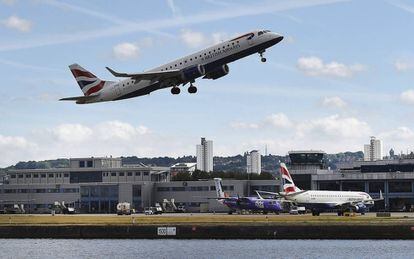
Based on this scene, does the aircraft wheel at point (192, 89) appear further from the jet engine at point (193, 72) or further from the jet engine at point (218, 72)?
the jet engine at point (193, 72)

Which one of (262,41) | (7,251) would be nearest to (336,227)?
(262,41)

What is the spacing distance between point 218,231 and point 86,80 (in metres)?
38.4

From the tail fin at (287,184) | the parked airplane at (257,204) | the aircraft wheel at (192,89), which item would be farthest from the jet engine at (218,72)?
the parked airplane at (257,204)

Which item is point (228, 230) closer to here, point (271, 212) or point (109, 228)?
point (109, 228)


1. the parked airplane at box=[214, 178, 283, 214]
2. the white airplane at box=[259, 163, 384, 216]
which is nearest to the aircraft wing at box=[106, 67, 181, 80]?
the white airplane at box=[259, 163, 384, 216]

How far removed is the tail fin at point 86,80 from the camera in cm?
14325

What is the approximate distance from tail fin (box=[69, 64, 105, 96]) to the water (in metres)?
27.5

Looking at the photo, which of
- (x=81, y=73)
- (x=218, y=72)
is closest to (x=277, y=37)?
(x=218, y=72)

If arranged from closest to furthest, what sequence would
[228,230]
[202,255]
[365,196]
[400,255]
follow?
[400,255]
[202,255]
[228,230]
[365,196]

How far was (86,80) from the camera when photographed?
5787 inches

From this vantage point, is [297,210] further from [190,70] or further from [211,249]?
[211,249]

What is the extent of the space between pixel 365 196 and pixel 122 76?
250 feet

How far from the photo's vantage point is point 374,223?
396 ft

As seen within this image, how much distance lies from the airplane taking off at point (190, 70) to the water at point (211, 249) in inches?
816
